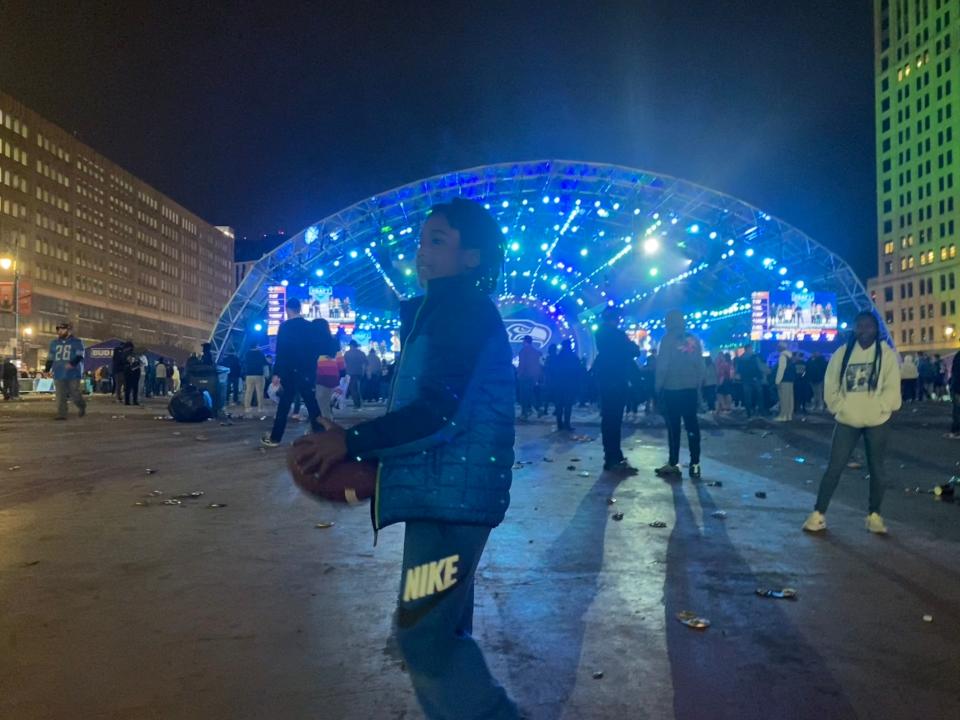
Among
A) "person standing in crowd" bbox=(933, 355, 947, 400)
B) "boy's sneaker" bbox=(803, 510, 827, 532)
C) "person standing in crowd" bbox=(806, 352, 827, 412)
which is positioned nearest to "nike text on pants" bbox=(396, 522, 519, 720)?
"boy's sneaker" bbox=(803, 510, 827, 532)

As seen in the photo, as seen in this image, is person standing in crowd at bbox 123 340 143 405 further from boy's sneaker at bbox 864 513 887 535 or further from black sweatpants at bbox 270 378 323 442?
boy's sneaker at bbox 864 513 887 535

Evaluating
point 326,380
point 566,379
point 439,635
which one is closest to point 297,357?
point 326,380

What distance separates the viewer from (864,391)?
5.58m

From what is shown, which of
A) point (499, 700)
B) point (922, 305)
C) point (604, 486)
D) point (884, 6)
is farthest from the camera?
point (884, 6)

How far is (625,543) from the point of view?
528 centimetres

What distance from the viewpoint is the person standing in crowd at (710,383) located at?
18.0 meters

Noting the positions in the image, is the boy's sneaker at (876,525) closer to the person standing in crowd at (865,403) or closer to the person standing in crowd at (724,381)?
the person standing in crowd at (865,403)

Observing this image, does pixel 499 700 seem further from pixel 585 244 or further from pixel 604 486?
pixel 585 244

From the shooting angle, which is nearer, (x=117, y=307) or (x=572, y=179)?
(x=572, y=179)

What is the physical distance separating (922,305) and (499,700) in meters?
105

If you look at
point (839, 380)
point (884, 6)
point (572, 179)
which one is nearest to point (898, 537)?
point (839, 380)

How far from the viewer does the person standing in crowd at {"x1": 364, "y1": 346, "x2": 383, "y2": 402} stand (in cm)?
2525

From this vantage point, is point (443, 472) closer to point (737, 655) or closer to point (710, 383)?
point (737, 655)

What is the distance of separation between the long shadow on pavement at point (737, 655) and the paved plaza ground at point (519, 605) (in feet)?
0.04
